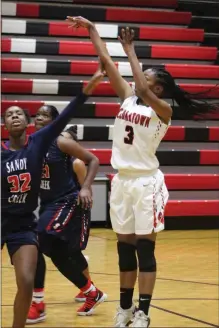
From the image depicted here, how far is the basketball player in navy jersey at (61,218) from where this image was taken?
4.81m

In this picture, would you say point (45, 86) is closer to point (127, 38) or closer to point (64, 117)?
point (127, 38)

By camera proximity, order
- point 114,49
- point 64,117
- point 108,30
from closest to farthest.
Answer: point 64,117 → point 114,49 → point 108,30

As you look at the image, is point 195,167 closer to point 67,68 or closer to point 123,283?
point 67,68

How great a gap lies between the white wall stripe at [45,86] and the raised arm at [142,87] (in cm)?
621

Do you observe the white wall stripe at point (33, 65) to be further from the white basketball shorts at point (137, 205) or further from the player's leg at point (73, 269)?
the white basketball shorts at point (137, 205)

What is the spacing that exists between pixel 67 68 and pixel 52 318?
652 cm

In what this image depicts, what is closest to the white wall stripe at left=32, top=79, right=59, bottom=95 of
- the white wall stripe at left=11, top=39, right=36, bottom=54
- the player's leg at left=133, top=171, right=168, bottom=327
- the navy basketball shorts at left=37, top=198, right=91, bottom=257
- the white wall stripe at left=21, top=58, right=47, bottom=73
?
the white wall stripe at left=21, top=58, right=47, bottom=73

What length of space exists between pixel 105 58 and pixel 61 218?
45.6 inches

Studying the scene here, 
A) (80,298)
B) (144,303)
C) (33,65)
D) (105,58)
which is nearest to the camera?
(144,303)

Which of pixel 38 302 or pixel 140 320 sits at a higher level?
pixel 140 320

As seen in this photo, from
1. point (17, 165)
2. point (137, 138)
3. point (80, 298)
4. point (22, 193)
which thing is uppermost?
point (137, 138)

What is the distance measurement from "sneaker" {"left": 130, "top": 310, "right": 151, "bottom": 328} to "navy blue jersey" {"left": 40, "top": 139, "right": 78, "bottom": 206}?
1157mm

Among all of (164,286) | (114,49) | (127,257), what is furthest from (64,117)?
(114,49)

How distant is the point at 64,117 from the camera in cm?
375
